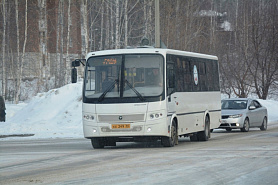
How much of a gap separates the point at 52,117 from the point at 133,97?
618 inches

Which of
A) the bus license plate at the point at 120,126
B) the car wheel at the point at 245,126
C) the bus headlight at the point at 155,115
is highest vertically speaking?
the bus headlight at the point at 155,115

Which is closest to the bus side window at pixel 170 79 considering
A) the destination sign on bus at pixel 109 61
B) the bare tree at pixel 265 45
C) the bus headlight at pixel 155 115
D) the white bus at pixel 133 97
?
the white bus at pixel 133 97

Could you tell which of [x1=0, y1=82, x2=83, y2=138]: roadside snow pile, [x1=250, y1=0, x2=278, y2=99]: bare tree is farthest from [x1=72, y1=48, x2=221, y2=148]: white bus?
[x1=250, y1=0, x2=278, y2=99]: bare tree

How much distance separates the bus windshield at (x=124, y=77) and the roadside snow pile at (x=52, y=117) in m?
8.44

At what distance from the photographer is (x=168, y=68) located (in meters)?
18.7

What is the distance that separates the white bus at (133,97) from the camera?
17.8m

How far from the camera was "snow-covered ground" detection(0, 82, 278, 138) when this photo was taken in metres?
28.4

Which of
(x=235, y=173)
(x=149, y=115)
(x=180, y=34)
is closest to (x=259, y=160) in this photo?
(x=235, y=173)

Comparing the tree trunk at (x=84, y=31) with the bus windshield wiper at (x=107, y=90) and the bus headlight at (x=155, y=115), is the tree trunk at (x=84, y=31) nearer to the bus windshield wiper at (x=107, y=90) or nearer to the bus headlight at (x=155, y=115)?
the bus windshield wiper at (x=107, y=90)

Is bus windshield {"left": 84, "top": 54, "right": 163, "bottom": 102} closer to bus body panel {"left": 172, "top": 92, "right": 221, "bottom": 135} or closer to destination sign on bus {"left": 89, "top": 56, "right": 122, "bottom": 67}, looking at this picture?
destination sign on bus {"left": 89, "top": 56, "right": 122, "bottom": 67}

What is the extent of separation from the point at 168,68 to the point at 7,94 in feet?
135

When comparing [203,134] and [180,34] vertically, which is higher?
[180,34]

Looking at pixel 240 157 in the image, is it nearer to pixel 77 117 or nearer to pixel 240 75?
pixel 77 117

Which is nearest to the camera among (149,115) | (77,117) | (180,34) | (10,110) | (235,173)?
(235,173)
